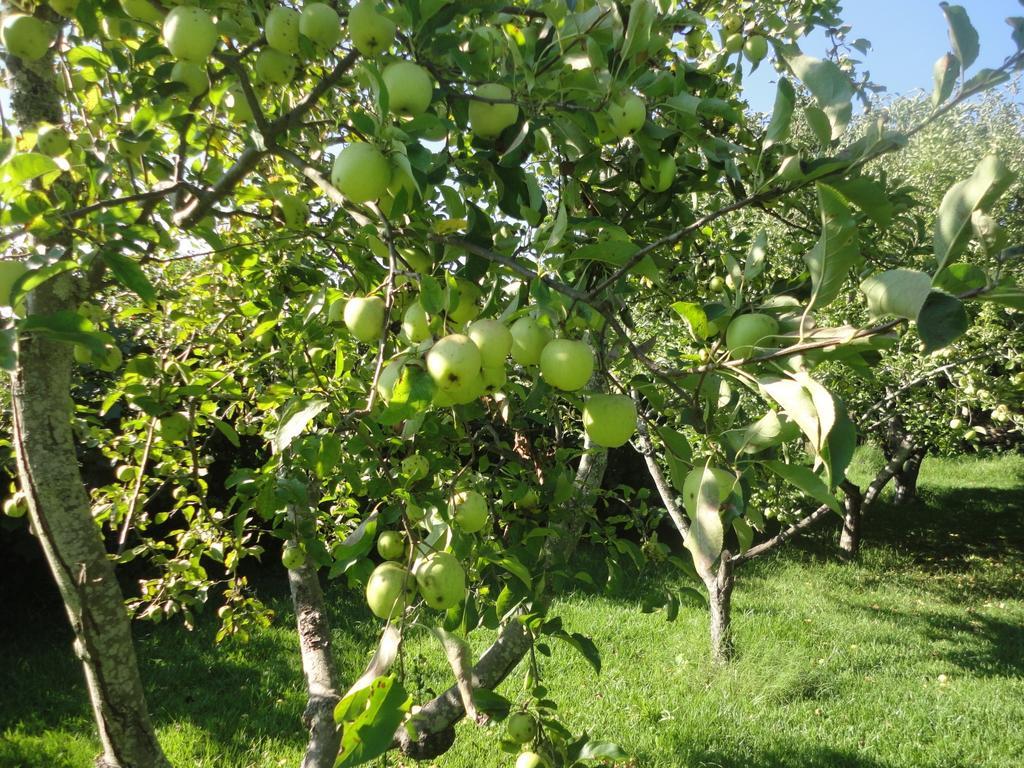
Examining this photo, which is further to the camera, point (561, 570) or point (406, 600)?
point (561, 570)

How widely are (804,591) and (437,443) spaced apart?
6424 millimetres

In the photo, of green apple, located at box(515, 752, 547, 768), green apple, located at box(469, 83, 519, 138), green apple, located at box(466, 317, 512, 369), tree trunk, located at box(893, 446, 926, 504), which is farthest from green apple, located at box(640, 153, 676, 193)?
tree trunk, located at box(893, 446, 926, 504)

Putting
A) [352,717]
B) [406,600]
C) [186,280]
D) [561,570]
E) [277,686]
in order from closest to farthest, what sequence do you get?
[352,717] → [406,600] → [561,570] → [186,280] → [277,686]

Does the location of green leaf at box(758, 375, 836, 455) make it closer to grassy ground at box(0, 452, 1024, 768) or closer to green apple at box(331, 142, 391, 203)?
green apple at box(331, 142, 391, 203)

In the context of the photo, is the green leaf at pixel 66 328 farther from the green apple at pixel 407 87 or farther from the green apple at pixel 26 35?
the green apple at pixel 26 35

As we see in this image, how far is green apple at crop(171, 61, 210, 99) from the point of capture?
1.27 meters

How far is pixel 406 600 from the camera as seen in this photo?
3.51 ft

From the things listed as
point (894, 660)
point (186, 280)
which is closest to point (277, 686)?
point (186, 280)

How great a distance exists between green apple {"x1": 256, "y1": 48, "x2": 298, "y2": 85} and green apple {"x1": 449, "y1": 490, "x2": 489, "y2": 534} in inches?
33.6

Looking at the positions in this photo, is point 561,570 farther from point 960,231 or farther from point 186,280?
point 186,280

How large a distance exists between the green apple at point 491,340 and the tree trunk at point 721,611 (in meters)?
4.27

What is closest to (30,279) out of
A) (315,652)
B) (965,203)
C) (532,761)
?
(965,203)

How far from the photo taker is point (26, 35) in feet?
4.25

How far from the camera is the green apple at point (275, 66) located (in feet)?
4.14
